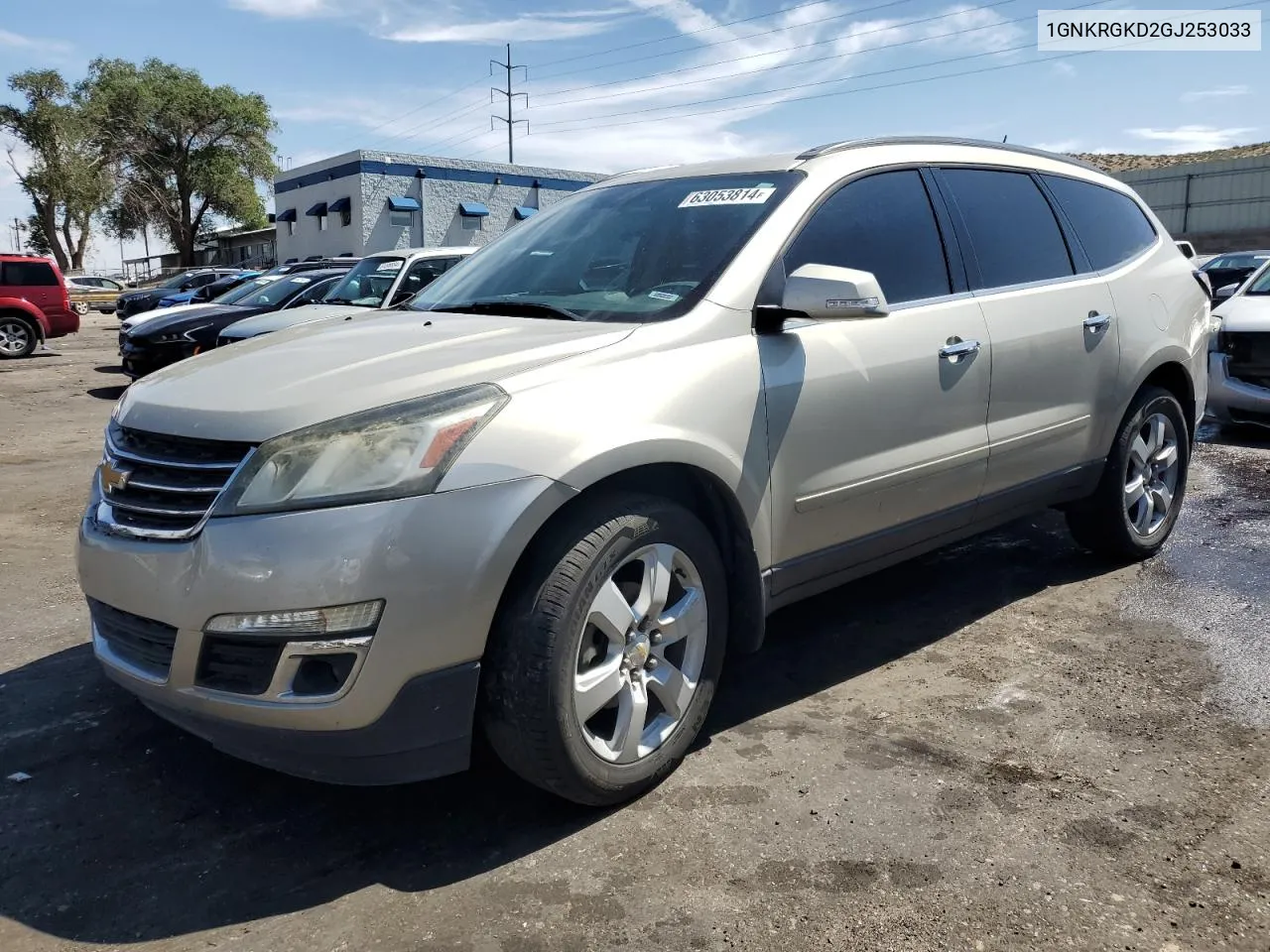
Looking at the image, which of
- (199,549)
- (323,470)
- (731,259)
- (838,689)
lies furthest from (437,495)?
(838,689)

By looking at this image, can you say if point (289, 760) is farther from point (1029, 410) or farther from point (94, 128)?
point (94, 128)

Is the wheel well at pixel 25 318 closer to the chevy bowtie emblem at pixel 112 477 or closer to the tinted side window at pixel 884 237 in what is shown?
the chevy bowtie emblem at pixel 112 477

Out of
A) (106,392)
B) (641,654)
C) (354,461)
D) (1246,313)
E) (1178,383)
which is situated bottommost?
(106,392)

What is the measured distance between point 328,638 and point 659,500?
942mm

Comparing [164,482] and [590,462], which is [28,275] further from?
[590,462]

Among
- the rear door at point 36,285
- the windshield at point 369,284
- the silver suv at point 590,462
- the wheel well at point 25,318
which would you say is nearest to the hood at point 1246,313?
the silver suv at point 590,462

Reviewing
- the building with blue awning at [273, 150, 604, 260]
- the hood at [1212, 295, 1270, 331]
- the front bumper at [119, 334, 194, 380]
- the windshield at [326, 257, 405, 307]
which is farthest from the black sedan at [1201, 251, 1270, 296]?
the building with blue awning at [273, 150, 604, 260]

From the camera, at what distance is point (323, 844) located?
8.96ft

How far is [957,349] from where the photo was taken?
12.1 feet

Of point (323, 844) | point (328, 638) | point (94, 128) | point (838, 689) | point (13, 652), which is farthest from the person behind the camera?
point (94, 128)

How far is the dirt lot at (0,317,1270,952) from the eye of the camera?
2375 millimetres

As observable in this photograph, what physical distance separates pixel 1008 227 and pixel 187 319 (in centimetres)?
1094

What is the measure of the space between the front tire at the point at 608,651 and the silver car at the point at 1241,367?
6.42 m

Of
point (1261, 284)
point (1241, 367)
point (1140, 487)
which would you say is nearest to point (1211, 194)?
point (1261, 284)
